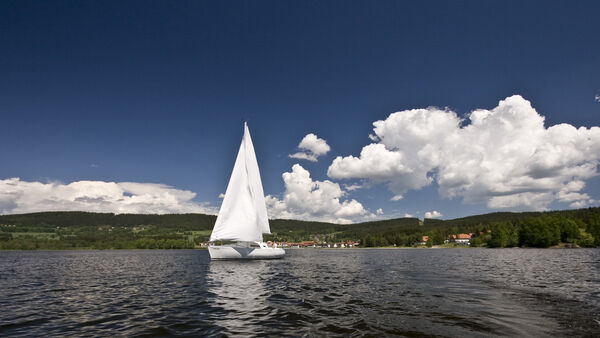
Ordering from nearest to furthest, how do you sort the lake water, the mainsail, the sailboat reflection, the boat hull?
the lake water
the sailboat reflection
the mainsail
the boat hull

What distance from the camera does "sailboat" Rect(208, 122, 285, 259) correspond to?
2087 inches

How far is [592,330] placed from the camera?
1105 centimetres

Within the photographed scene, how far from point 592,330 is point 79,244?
778 ft

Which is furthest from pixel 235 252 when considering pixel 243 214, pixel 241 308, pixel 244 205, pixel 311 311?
pixel 311 311

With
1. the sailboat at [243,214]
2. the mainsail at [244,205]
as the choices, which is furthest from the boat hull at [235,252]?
the mainsail at [244,205]

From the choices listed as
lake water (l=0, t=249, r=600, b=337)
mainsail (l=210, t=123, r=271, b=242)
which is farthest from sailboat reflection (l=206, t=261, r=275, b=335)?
mainsail (l=210, t=123, r=271, b=242)

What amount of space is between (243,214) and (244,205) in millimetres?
1556

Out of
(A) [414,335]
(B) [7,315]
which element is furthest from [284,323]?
(B) [7,315]

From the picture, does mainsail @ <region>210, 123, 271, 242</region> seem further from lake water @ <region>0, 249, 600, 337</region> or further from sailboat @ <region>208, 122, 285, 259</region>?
lake water @ <region>0, 249, 600, 337</region>

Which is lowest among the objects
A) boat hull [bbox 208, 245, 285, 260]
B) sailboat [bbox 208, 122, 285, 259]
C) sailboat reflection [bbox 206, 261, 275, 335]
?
boat hull [bbox 208, 245, 285, 260]

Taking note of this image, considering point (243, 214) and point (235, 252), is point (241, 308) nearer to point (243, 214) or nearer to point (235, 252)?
point (243, 214)

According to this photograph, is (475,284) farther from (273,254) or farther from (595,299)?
(273,254)

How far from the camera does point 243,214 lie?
53594 millimetres

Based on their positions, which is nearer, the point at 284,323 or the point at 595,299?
the point at 284,323
